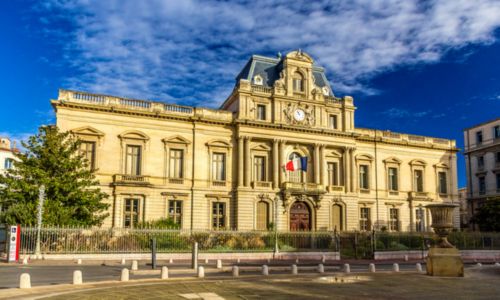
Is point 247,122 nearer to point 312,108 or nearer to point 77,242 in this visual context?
point 312,108

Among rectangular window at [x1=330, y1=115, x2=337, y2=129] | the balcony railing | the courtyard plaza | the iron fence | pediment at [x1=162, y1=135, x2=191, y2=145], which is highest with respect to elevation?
rectangular window at [x1=330, y1=115, x2=337, y2=129]

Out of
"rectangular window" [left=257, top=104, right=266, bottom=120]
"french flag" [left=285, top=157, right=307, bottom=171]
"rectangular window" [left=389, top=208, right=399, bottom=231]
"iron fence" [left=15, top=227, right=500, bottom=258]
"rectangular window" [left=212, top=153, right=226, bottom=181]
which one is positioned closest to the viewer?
"iron fence" [left=15, top=227, right=500, bottom=258]

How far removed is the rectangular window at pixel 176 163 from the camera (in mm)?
39781

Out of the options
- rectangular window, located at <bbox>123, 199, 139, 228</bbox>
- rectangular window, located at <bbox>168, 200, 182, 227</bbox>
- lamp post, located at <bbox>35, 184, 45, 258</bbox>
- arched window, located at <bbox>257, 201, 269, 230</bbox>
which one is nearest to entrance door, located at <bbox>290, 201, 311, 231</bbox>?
arched window, located at <bbox>257, 201, 269, 230</bbox>

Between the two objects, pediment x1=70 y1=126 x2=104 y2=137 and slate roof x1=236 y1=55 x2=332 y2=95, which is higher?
slate roof x1=236 y1=55 x2=332 y2=95

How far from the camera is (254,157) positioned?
138ft

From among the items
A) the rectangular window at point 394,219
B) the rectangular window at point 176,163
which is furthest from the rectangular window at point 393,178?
the rectangular window at point 176,163

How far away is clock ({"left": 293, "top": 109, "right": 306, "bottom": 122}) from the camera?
4334 centimetres

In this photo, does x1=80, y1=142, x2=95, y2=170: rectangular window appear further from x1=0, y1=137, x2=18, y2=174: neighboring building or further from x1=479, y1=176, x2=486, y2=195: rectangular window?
→ x1=479, y1=176, x2=486, y2=195: rectangular window

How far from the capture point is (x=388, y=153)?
4878 centimetres

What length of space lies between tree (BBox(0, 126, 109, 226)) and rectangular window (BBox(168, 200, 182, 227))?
8.05 meters

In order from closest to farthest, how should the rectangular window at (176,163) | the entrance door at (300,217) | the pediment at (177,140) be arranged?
the pediment at (177,140), the rectangular window at (176,163), the entrance door at (300,217)

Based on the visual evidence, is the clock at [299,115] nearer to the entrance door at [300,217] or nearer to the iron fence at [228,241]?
the entrance door at [300,217]

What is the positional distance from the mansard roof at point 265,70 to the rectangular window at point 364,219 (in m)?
13.6
